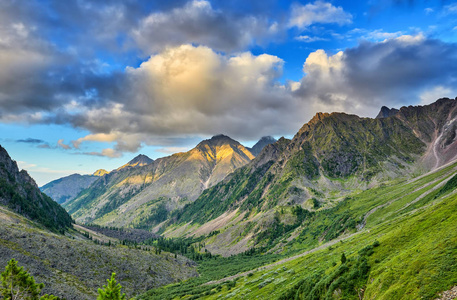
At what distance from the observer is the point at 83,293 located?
326 feet

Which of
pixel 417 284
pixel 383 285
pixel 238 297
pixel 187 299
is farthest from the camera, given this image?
pixel 187 299

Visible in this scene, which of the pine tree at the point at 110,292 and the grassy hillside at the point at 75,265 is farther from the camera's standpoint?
the grassy hillside at the point at 75,265

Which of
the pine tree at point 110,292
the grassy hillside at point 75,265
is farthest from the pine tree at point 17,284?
the grassy hillside at point 75,265

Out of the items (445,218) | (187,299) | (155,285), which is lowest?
(155,285)

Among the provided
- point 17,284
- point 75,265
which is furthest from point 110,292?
point 75,265

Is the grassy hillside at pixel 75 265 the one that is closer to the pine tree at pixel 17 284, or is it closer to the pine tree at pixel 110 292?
the pine tree at pixel 17 284

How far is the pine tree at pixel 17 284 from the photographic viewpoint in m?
40.0

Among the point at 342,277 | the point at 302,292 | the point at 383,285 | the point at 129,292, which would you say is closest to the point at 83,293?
the point at 129,292

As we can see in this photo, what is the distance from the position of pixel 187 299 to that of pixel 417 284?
85.4 m

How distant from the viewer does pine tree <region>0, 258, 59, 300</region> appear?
3997 cm

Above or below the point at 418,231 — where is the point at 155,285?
below

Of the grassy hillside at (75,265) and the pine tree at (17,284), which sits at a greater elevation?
the pine tree at (17,284)

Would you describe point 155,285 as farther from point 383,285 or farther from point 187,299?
point 383,285

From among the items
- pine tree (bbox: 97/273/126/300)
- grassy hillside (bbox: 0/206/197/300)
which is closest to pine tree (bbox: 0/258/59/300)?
pine tree (bbox: 97/273/126/300)
